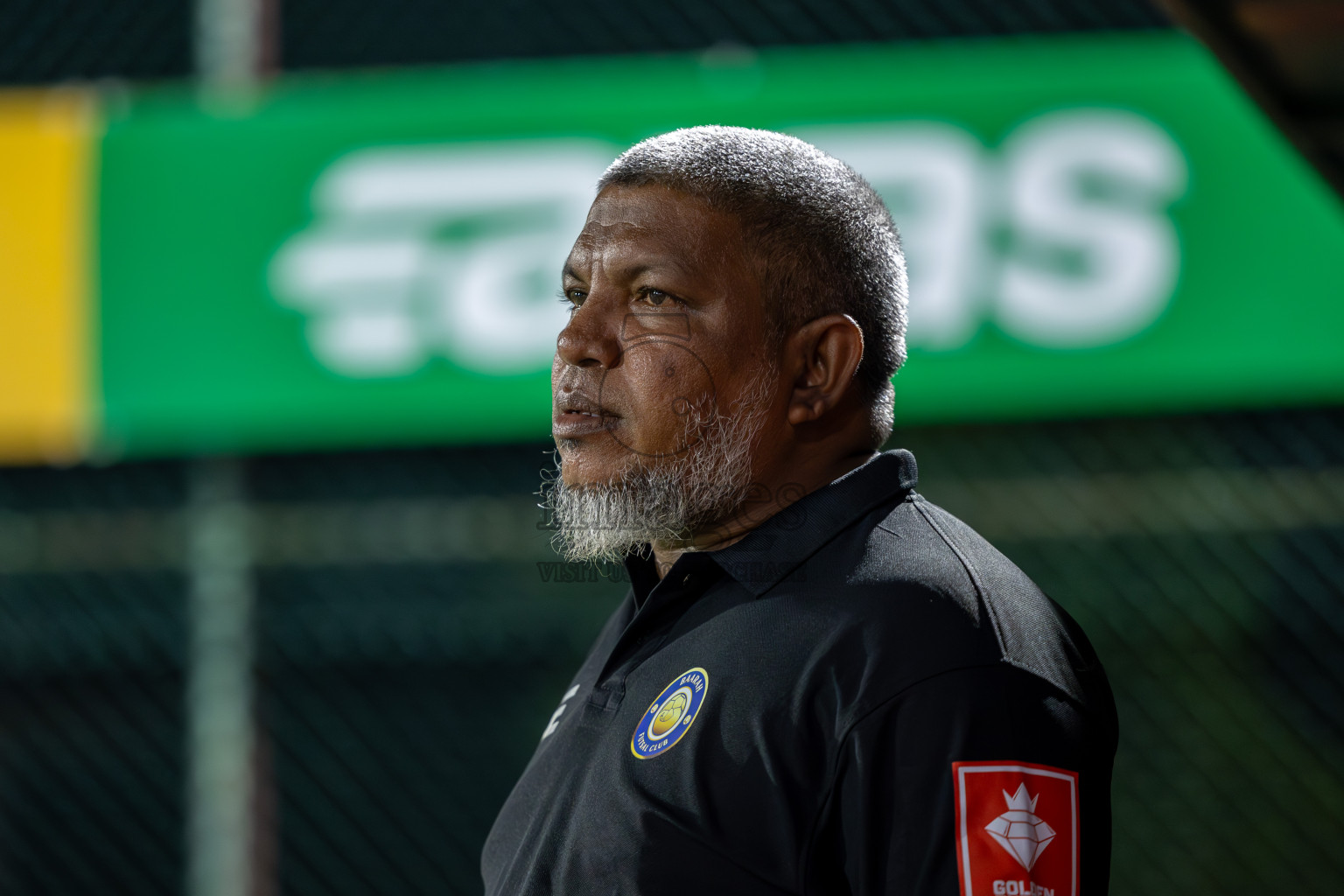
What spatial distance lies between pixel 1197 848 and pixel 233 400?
377cm

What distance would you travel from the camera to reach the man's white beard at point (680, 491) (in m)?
1.57

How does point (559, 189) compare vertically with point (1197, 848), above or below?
above

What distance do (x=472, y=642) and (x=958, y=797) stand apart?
382 centimetres

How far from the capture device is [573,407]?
1631 mm

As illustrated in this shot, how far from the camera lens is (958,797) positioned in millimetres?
1168

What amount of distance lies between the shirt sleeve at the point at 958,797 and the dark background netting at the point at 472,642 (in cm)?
284

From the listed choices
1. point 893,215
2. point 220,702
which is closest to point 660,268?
point 893,215

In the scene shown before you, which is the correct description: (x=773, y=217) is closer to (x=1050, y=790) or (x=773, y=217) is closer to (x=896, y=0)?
(x=1050, y=790)

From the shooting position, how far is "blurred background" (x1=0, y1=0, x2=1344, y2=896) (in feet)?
11.7

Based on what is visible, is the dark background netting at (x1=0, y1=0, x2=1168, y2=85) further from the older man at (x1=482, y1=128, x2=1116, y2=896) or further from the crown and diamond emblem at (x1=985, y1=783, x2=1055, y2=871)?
the crown and diamond emblem at (x1=985, y1=783, x2=1055, y2=871)

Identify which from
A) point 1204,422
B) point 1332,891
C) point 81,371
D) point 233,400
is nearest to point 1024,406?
point 1204,422

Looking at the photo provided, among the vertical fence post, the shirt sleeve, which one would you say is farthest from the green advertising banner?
the shirt sleeve

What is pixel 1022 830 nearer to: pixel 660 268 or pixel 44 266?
pixel 660 268

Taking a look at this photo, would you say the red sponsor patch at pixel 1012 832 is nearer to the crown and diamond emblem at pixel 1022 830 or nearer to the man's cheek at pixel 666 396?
the crown and diamond emblem at pixel 1022 830
